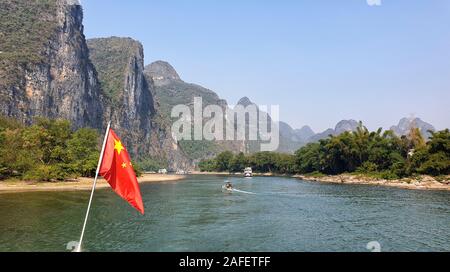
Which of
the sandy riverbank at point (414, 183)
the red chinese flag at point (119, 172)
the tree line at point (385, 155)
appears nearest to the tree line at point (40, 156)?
the red chinese flag at point (119, 172)

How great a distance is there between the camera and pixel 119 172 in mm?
14781

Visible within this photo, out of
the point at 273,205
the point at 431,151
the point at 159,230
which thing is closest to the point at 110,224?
the point at 159,230

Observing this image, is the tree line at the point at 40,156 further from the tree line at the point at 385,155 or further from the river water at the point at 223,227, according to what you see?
the tree line at the point at 385,155

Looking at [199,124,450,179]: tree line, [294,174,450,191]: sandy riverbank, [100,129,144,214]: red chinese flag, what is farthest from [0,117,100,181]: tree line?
[199,124,450,179]: tree line

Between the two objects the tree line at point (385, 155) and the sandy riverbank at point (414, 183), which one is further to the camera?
the tree line at point (385, 155)

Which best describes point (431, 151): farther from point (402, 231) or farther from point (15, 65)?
point (15, 65)

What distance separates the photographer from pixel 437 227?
3406 centimetres

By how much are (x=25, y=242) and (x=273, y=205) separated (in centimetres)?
3244

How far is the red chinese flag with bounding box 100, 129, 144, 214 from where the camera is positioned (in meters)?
14.5

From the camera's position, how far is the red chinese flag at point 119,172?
47.5 feet

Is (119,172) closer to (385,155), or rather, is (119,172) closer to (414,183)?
(414,183)

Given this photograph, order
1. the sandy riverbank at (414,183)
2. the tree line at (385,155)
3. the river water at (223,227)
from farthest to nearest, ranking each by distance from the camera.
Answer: the tree line at (385,155) → the sandy riverbank at (414,183) → the river water at (223,227)

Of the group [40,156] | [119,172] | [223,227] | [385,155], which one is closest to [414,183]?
[385,155]

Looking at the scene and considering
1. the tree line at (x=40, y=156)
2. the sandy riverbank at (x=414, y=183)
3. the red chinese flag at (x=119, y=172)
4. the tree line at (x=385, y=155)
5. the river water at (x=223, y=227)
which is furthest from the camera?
the tree line at (x=385, y=155)
